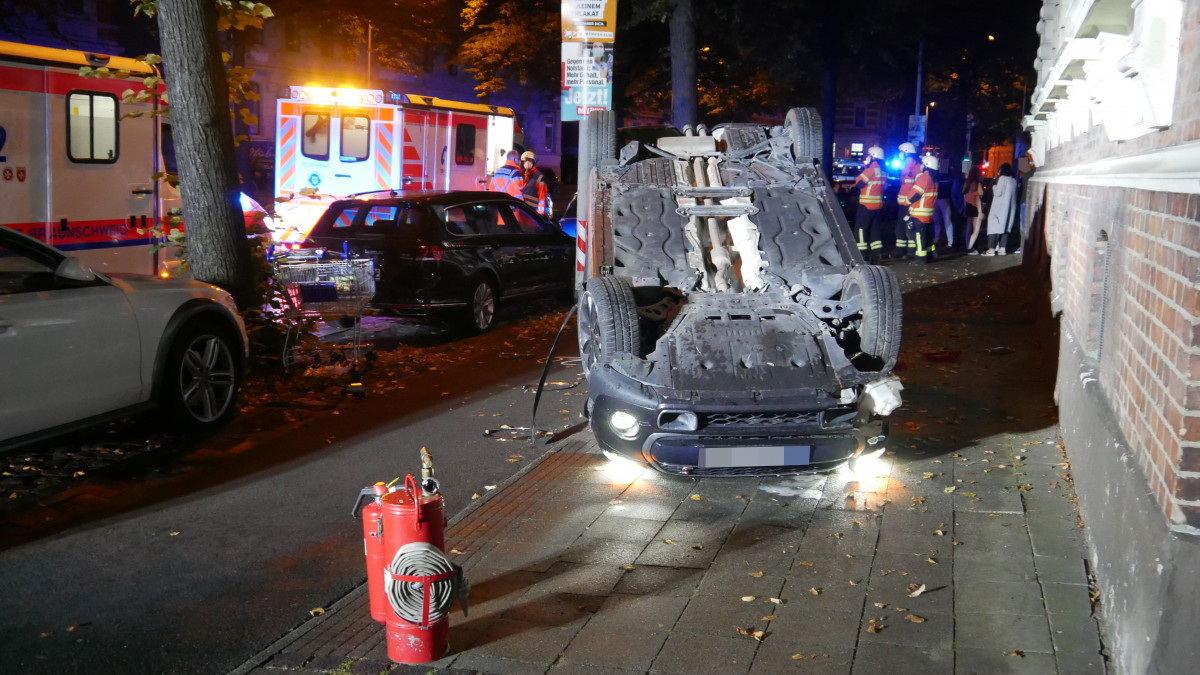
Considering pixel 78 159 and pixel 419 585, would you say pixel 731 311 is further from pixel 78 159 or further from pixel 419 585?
pixel 78 159

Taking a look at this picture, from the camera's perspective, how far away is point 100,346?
6465mm

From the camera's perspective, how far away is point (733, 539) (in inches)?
217

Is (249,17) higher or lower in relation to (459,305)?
higher

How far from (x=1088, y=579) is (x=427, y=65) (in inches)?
1782

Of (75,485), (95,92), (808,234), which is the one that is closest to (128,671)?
(75,485)

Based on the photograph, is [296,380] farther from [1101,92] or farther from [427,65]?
[427,65]

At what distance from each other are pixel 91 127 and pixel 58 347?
5.95 m

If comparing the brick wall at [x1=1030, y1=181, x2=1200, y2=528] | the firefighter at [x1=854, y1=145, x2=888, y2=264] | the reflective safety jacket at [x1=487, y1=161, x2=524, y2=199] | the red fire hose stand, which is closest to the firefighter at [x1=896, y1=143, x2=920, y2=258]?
the firefighter at [x1=854, y1=145, x2=888, y2=264]

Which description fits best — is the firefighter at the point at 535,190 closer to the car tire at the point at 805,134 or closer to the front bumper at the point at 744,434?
the car tire at the point at 805,134

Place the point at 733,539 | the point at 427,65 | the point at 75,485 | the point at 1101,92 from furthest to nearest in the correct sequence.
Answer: the point at 427,65
the point at 1101,92
the point at 75,485
the point at 733,539

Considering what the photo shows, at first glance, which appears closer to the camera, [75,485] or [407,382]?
[75,485]

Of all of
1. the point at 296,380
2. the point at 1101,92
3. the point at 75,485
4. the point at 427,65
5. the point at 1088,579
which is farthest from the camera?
the point at 427,65

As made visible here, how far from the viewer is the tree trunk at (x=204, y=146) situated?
331 inches

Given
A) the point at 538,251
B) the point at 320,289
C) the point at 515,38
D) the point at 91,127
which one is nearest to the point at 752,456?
the point at 320,289
